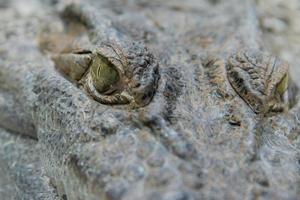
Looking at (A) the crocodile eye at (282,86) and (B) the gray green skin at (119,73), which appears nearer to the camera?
(B) the gray green skin at (119,73)

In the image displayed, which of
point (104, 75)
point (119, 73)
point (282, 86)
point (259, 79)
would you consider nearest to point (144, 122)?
point (119, 73)

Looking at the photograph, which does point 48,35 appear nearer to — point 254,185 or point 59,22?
point 59,22

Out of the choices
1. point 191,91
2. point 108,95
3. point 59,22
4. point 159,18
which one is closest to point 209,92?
point 191,91

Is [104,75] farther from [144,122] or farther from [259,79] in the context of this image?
[259,79]

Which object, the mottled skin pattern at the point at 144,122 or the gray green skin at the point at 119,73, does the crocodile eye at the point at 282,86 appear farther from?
the gray green skin at the point at 119,73

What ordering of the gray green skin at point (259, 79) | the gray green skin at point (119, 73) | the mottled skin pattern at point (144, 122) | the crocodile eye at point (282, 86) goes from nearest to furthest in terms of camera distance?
the mottled skin pattern at point (144, 122) → the gray green skin at point (119, 73) → the gray green skin at point (259, 79) → the crocodile eye at point (282, 86)

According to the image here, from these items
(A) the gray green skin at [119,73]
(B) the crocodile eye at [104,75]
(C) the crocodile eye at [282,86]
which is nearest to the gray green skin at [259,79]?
(C) the crocodile eye at [282,86]

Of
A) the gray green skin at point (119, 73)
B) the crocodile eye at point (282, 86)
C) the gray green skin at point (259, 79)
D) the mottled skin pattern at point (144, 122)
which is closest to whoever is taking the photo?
the mottled skin pattern at point (144, 122)

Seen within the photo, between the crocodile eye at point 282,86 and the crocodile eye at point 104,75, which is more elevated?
the crocodile eye at point 282,86
